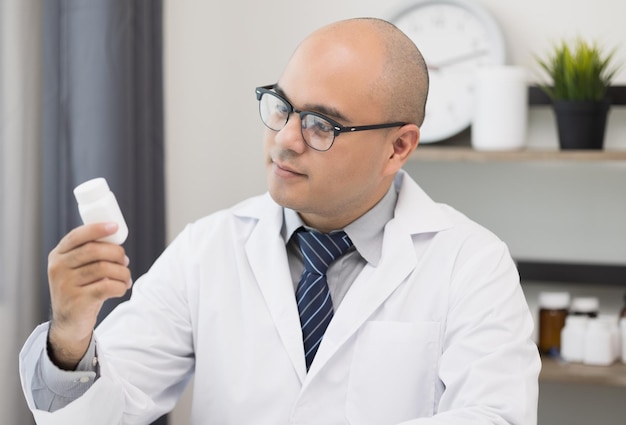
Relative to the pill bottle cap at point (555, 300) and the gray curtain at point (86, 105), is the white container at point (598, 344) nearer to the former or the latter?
the pill bottle cap at point (555, 300)

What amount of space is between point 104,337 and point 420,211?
0.64m

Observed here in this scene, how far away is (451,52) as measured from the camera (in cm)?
250

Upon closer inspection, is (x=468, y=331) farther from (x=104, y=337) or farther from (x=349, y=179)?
(x=104, y=337)

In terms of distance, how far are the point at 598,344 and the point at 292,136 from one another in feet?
3.64

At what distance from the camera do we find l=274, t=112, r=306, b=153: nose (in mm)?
1605

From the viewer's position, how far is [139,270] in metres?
2.42

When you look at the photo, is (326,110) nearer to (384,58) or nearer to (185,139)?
(384,58)

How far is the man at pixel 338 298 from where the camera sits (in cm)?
162

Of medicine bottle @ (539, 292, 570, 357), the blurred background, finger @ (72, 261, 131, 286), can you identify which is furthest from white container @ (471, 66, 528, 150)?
finger @ (72, 261, 131, 286)

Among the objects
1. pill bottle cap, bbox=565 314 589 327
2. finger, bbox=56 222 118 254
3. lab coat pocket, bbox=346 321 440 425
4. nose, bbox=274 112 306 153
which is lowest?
pill bottle cap, bbox=565 314 589 327

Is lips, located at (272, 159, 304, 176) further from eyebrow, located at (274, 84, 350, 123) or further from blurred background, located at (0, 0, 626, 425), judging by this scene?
blurred background, located at (0, 0, 626, 425)

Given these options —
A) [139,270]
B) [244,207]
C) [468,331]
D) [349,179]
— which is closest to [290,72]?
[349,179]

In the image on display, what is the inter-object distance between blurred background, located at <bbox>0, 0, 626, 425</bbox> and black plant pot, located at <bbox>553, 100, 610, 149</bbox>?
17cm

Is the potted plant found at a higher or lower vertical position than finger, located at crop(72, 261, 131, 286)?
higher
